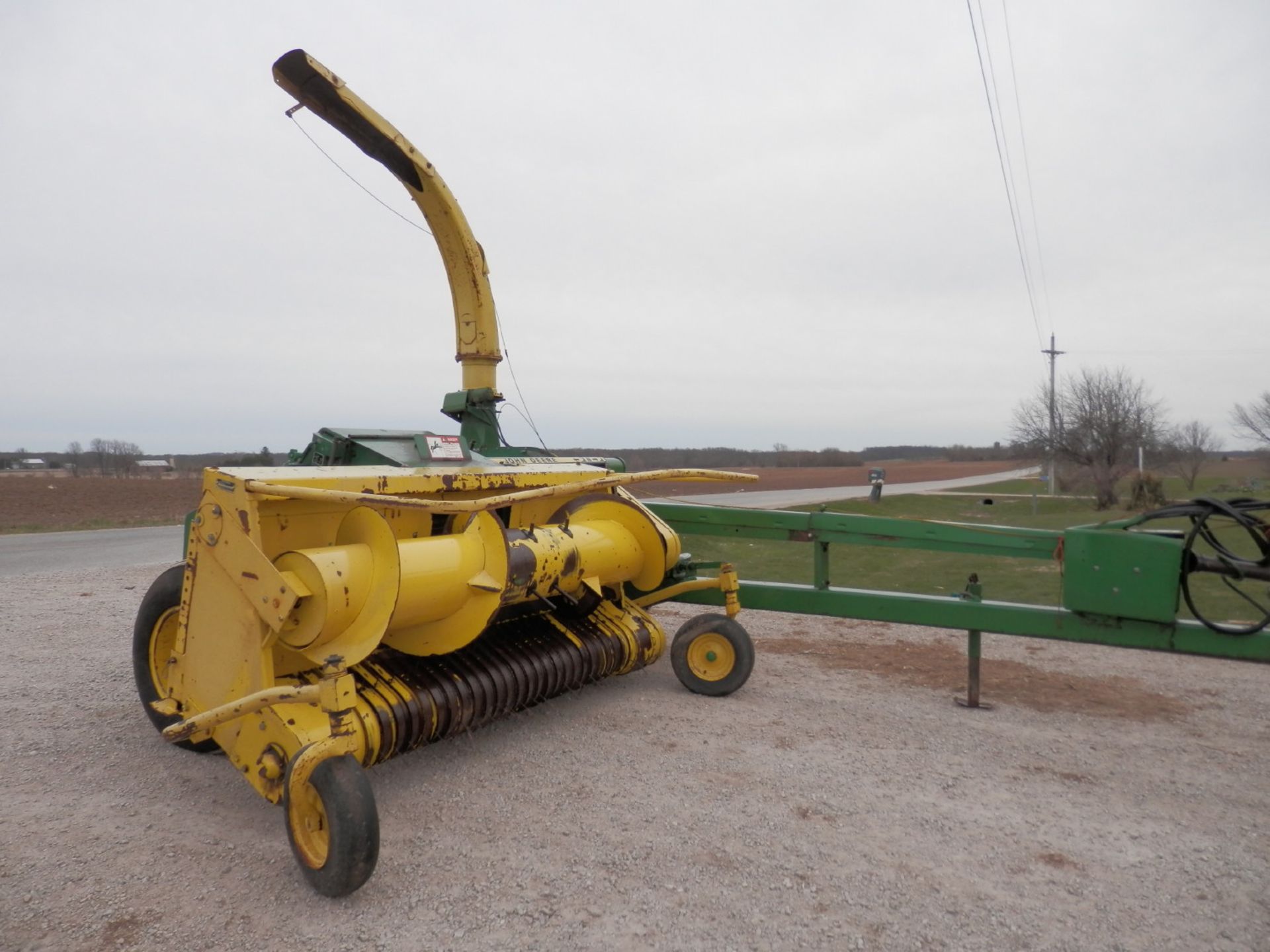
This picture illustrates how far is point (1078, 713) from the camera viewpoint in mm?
4559

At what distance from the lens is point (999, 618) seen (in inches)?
161

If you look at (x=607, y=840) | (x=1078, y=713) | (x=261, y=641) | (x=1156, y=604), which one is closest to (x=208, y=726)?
(x=261, y=641)

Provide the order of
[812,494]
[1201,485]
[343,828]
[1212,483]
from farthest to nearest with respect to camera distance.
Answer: [1212,483], [1201,485], [812,494], [343,828]

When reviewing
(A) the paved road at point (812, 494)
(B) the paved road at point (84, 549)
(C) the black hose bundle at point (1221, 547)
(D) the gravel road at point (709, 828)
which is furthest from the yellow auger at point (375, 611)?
(A) the paved road at point (812, 494)

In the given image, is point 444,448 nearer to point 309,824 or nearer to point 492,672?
point 492,672

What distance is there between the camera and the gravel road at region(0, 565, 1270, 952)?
2596 millimetres

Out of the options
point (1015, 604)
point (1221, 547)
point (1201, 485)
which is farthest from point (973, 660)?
point (1201, 485)

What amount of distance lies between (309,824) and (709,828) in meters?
1.43

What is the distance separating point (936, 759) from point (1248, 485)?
Result: 29.5 metres

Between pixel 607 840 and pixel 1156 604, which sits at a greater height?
pixel 1156 604

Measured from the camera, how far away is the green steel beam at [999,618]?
3.54 metres

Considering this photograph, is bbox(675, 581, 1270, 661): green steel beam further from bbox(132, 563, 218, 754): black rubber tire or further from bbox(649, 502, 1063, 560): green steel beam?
bbox(132, 563, 218, 754): black rubber tire

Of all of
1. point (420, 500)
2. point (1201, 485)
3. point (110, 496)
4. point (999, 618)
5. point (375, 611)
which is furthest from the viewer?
point (1201, 485)

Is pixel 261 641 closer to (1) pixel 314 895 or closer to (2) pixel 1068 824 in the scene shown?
(1) pixel 314 895
